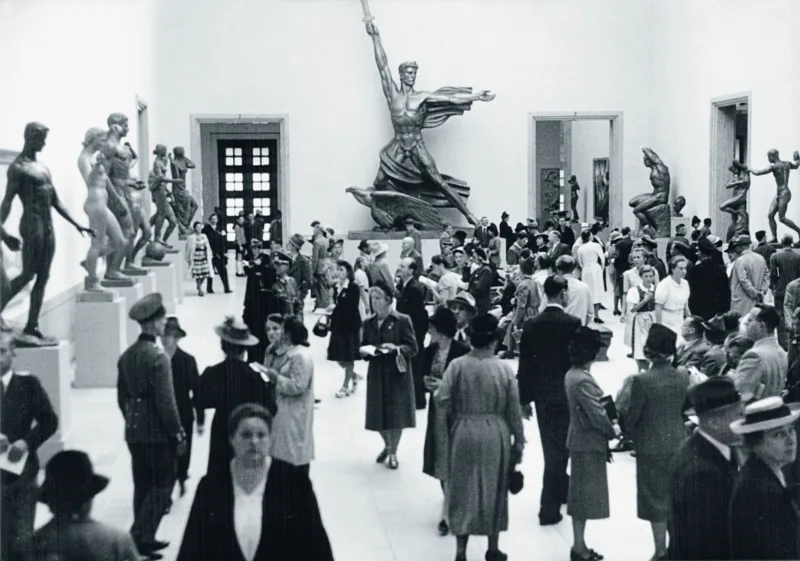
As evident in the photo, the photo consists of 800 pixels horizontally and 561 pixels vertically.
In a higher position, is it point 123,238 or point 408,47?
point 408,47

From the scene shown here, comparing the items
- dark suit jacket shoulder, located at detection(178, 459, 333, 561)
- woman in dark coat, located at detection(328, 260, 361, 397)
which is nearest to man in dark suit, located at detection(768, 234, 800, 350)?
woman in dark coat, located at detection(328, 260, 361, 397)

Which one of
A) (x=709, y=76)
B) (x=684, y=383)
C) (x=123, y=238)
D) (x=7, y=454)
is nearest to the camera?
(x=7, y=454)

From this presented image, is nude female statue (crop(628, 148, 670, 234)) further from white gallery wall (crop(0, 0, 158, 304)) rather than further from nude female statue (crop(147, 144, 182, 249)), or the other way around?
white gallery wall (crop(0, 0, 158, 304))

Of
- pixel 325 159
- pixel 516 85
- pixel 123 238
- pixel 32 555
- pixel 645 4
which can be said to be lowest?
pixel 32 555

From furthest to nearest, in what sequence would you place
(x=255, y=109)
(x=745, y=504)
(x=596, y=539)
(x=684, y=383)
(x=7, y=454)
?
(x=255, y=109)
(x=596, y=539)
(x=684, y=383)
(x=7, y=454)
(x=745, y=504)

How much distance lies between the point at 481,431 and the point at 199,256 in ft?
53.5

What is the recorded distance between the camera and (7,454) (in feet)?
18.4

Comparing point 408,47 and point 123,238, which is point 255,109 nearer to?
point 408,47

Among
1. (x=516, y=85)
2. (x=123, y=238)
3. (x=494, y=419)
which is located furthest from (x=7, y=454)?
(x=516, y=85)

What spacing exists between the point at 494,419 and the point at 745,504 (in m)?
2.58

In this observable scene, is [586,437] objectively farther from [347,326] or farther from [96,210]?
[96,210]

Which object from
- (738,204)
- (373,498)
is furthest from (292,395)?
(738,204)

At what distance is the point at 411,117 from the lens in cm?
2664

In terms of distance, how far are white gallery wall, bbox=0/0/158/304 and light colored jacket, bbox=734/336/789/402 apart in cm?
745
